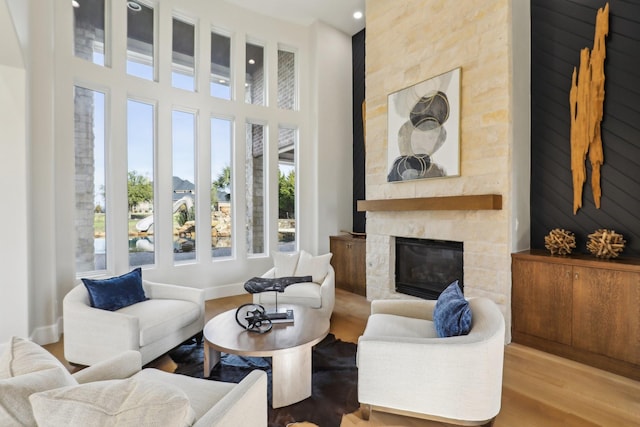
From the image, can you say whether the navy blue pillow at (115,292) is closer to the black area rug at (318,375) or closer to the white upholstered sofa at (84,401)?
the black area rug at (318,375)

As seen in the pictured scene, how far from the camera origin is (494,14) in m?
3.18

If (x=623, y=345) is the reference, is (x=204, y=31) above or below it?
above

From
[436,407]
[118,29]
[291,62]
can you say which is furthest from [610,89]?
[118,29]

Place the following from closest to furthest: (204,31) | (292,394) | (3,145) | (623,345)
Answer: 1. (292,394)
2. (623,345)
3. (3,145)
4. (204,31)

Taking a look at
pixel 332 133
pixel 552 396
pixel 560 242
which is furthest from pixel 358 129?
pixel 552 396

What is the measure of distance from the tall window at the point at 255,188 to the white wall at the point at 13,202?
2716mm

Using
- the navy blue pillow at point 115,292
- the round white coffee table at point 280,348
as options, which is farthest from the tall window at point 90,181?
the round white coffee table at point 280,348

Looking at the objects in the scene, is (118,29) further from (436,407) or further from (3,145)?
(436,407)

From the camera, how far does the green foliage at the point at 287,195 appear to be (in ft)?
17.8

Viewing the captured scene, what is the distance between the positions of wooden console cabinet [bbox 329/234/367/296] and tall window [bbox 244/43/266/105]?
260 centimetres

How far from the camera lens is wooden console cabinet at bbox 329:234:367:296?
494 centimetres

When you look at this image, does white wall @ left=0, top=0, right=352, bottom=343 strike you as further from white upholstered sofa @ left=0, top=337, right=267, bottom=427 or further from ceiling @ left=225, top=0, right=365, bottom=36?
white upholstered sofa @ left=0, top=337, right=267, bottom=427

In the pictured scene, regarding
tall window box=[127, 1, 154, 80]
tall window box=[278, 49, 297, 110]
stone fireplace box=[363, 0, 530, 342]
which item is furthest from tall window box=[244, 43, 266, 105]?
stone fireplace box=[363, 0, 530, 342]

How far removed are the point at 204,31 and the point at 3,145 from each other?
9.62 feet
